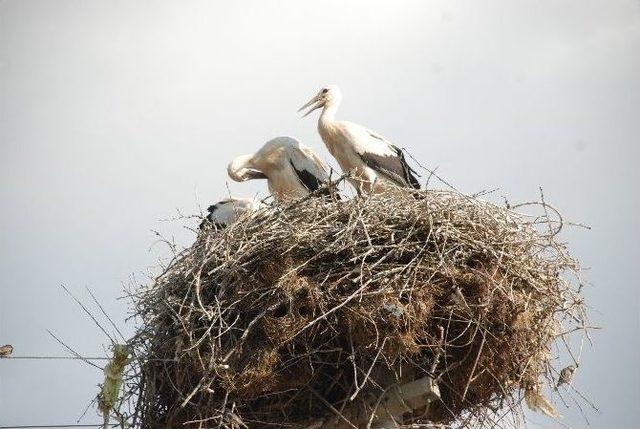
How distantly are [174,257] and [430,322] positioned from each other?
1.48 metres

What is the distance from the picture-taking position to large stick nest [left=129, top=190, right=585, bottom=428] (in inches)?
179

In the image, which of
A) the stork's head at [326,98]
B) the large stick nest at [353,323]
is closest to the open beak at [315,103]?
the stork's head at [326,98]

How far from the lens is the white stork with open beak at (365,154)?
6793 mm

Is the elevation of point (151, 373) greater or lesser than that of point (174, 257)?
lesser

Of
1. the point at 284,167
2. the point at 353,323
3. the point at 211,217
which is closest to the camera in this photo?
the point at 353,323

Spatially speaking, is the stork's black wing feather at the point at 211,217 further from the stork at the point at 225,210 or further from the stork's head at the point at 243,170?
the stork's head at the point at 243,170

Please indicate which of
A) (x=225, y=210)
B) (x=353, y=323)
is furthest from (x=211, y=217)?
(x=353, y=323)

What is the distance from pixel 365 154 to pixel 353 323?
2.49 metres

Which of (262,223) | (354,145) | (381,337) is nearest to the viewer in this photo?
(381,337)

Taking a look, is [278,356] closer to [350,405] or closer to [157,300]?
[350,405]

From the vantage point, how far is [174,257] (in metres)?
5.41

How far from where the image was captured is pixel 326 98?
7.50 metres

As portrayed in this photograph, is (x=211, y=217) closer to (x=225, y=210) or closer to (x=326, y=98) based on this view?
(x=225, y=210)

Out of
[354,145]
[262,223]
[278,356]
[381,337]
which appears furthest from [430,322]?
[354,145]
